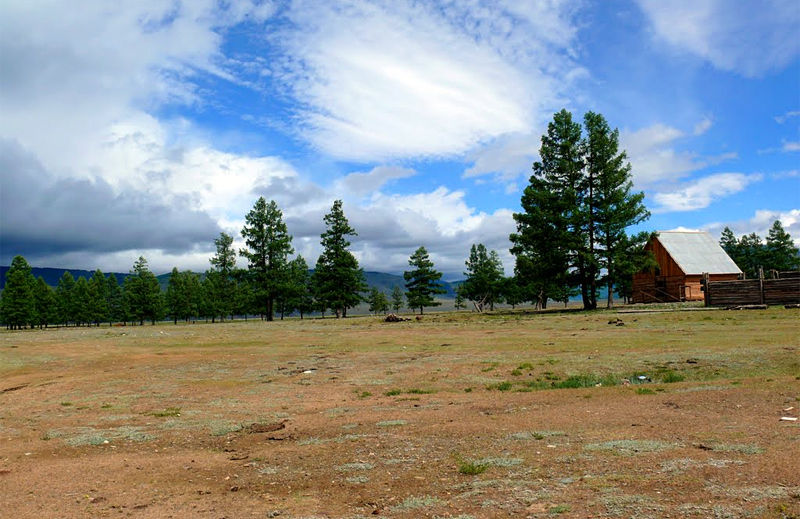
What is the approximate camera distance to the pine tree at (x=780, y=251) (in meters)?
97.0

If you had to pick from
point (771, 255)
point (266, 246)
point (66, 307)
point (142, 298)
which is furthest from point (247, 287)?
point (771, 255)

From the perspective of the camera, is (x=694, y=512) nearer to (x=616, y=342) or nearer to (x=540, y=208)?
(x=616, y=342)

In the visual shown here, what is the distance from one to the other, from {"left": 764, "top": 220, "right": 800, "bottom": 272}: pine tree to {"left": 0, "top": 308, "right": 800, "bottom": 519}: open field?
92.4 meters

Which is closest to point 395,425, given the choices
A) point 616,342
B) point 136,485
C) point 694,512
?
point 136,485

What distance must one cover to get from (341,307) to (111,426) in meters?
66.2

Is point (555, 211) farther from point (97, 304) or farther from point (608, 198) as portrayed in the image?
point (97, 304)

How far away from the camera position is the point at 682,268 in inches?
2594

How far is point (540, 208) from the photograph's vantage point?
2148 inches

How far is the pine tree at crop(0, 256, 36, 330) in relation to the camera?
87.9m

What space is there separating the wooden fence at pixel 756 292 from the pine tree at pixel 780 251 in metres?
65.9

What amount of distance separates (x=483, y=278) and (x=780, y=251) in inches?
2253

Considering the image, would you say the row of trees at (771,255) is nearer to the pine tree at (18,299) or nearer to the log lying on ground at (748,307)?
the log lying on ground at (748,307)

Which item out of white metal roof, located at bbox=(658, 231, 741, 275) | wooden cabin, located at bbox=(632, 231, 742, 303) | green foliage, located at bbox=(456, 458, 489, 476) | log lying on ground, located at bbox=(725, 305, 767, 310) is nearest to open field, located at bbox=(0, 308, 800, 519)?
green foliage, located at bbox=(456, 458, 489, 476)

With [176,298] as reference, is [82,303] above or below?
below
